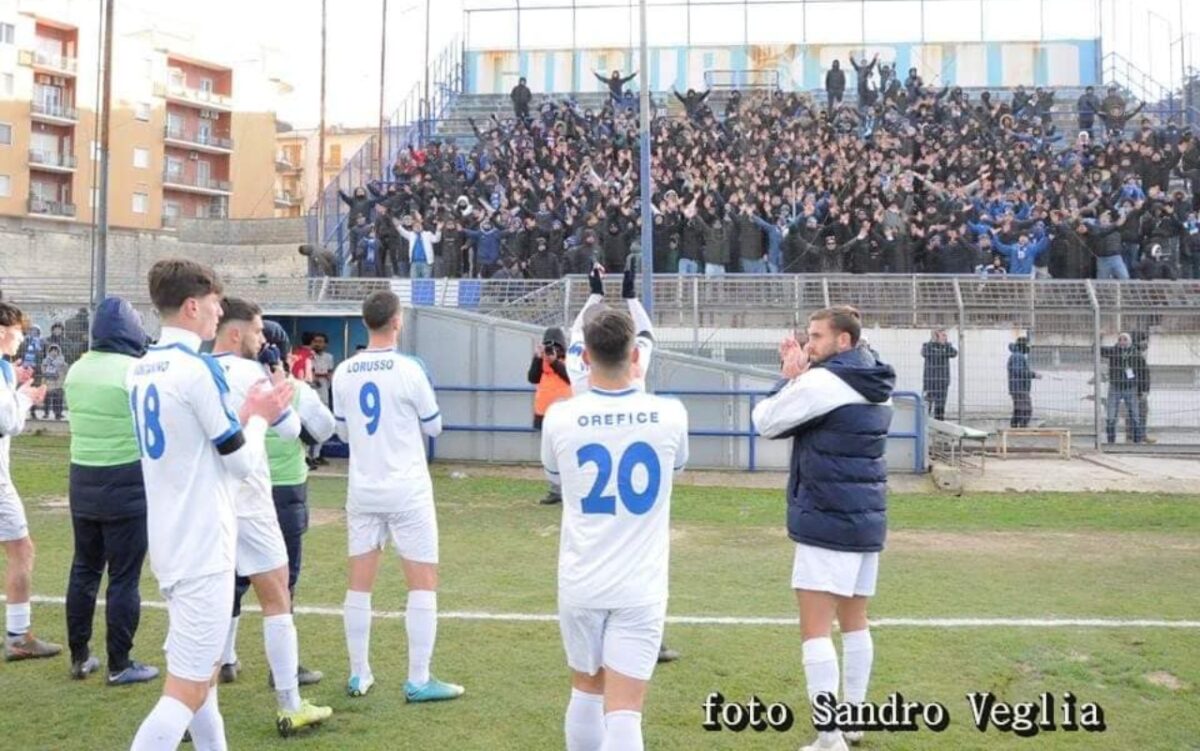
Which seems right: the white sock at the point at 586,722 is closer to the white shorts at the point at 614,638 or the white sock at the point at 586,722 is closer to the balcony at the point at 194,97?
the white shorts at the point at 614,638

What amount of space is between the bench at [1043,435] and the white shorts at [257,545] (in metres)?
13.9

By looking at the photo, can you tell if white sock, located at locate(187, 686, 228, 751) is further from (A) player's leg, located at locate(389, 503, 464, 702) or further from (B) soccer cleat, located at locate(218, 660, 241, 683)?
(B) soccer cleat, located at locate(218, 660, 241, 683)

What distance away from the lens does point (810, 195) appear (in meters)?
22.9

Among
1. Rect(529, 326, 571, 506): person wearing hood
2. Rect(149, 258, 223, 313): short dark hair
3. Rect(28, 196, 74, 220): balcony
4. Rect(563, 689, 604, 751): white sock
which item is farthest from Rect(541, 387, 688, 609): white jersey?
Rect(28, 196, 74, 220): balcony

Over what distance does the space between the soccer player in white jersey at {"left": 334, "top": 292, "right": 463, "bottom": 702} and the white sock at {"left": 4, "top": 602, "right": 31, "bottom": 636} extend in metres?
2.22

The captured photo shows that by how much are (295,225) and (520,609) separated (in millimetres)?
39990

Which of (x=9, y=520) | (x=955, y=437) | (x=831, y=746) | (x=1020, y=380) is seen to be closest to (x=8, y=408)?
(x=9, y=520)

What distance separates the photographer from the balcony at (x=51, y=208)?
→ 64.1 m

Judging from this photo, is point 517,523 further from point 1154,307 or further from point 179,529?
point 1154,307

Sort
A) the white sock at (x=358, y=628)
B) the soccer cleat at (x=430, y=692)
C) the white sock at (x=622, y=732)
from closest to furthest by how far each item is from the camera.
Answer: the white sock at (x=622, y=732) → the soccer cleat at (x=430, y=692) → the white sock at (x=358, y=628)

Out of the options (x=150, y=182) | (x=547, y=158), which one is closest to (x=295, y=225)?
(x=547, y=158)

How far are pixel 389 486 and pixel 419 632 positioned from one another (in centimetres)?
77

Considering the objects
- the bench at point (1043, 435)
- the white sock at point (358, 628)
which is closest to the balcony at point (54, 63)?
the bench at point (1043, 435)

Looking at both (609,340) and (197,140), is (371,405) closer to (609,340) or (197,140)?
(609,340)
